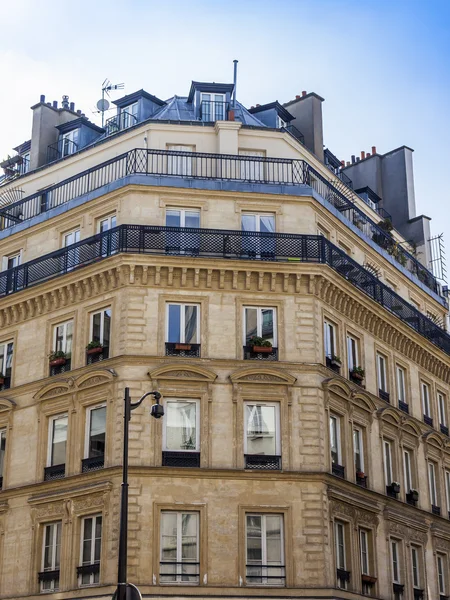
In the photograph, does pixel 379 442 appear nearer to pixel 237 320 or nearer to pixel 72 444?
pixel 237 320

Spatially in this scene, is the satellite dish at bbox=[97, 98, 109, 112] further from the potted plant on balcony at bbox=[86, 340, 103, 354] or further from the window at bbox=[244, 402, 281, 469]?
the window at bbox=[244, 402, 281, 469]

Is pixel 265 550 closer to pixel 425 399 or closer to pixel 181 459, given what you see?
pixel 181 459

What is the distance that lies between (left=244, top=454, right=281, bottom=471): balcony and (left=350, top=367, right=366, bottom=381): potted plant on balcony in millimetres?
5099

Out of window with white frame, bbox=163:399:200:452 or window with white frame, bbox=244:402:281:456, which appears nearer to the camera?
window with white frame, bbox=163:399:200:452

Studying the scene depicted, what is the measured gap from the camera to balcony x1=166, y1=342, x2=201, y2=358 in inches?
1252

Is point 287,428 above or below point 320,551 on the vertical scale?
above

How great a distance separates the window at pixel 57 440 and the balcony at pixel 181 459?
3.55m

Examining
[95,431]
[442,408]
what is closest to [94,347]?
[95,431]

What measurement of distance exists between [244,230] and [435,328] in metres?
10.8

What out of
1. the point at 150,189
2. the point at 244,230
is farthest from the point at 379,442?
the point at 150,189

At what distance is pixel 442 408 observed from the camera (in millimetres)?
41812

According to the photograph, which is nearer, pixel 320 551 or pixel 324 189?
pixel 320 551

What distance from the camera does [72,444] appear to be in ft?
105

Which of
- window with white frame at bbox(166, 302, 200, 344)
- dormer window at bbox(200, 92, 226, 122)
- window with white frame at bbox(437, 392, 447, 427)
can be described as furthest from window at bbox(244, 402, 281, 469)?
window with white frame at bbox(437, 392, 447, 427)
